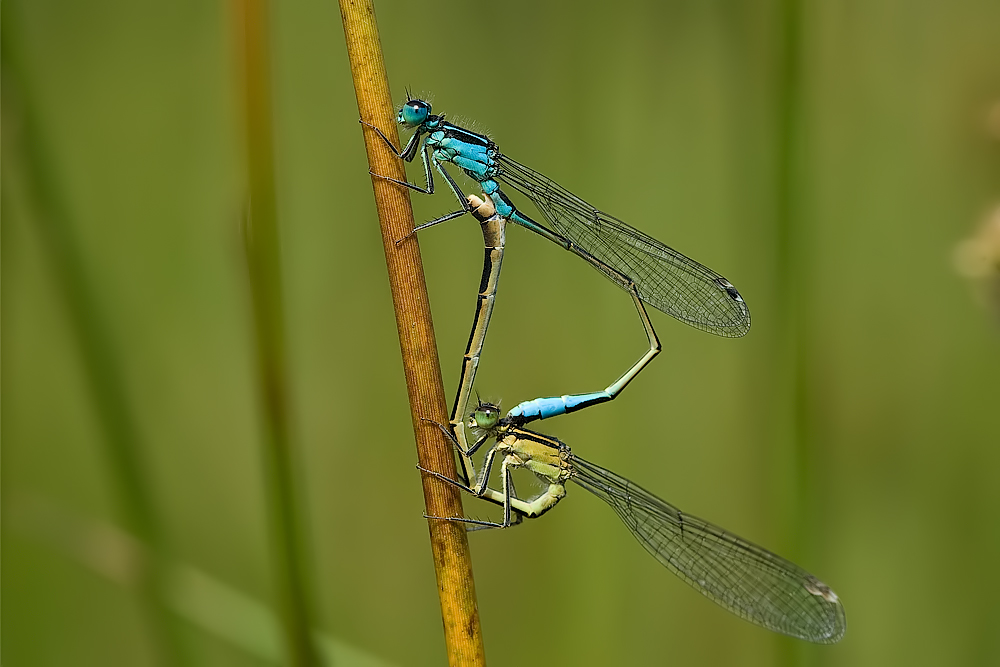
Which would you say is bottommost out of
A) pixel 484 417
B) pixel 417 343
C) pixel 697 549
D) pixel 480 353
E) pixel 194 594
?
pixel 194 594

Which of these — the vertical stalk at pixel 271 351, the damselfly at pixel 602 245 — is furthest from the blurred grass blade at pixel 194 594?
the damselfly at pixel 602 245

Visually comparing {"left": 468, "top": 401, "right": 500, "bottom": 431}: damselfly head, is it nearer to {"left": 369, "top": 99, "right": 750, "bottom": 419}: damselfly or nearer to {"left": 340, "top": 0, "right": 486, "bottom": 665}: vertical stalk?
{"left": 369, "top": 99, "right": 750, "bottom": 419}: damselfly

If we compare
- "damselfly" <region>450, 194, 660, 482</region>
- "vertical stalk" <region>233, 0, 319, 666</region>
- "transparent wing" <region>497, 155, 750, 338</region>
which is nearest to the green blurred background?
"transparent wing" <region>497, 155, 750, 338</region>

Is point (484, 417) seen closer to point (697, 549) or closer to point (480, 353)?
point (480, 353)

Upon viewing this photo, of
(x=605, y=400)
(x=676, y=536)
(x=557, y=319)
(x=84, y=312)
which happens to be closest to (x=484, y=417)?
(x=605, y=400)

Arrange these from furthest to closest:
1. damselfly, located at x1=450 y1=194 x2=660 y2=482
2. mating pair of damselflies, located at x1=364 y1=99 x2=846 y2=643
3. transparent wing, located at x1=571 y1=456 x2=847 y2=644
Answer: transparent wing, located at x1=571 y1=456 x2=847 y2=644
mating pair of damselflies, located at x1=364 y1=99 x2=846 y2=643
damselfly, located at x1=450 y1=194 x2=660 y2=482

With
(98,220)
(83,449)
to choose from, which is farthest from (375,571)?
(98,220)

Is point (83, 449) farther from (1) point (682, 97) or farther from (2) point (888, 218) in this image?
(2) point (888, 218)
